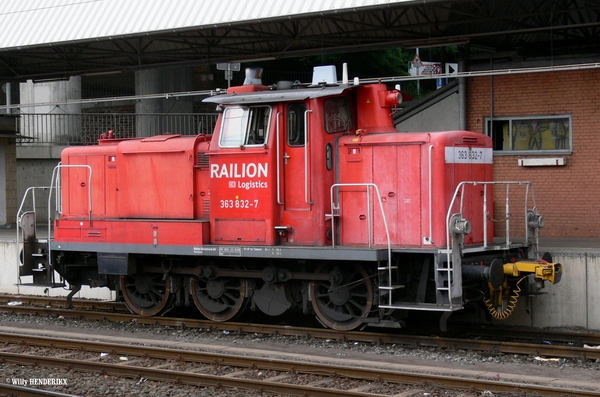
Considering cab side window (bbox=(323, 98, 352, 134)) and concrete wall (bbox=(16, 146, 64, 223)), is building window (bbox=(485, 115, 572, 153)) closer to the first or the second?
cab side window (bbox=(323, 98, 352, 134))

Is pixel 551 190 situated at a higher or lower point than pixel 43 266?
higher

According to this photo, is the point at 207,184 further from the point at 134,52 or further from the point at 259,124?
the point at 134,52

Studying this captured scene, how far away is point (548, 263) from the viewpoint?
10.6 metres

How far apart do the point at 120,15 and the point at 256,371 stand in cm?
1065

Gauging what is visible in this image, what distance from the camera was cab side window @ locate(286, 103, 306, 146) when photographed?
11.0 m

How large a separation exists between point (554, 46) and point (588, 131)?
208 centimetres

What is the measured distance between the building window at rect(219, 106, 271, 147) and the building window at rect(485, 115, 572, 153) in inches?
266

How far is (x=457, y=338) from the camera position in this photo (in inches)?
431

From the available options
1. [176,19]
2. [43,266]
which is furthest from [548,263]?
[176,19]

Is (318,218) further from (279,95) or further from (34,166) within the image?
(34,166)

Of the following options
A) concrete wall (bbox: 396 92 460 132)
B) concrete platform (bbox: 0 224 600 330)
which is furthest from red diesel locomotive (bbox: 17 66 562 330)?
concrete wall (bbox: 396 92 460 132)

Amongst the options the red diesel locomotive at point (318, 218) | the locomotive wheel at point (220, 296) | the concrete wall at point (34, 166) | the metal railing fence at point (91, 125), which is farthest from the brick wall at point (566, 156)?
the concrete wall at point (34, 166)

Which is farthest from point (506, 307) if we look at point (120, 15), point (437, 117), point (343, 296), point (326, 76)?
point (120, 15)

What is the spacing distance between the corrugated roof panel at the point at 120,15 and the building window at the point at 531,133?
4562 millimetres
